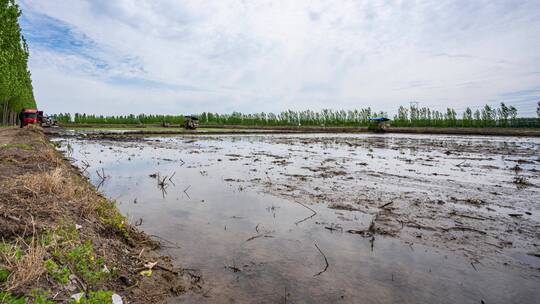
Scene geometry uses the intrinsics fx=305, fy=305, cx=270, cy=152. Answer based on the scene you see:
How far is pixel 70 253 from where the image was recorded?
12.0 feet

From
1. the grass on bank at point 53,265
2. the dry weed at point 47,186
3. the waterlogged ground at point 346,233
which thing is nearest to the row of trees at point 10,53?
the waterlogged ground at point 346,233

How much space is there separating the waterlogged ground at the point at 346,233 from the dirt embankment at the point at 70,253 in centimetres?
62

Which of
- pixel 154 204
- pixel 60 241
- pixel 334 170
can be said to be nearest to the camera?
pixel 60 241

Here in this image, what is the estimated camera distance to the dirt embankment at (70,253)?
306 cm

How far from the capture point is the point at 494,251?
5.42 m

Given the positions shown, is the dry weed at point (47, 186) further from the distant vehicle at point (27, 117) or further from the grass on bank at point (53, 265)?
the distant vehicle at point (27, 117)

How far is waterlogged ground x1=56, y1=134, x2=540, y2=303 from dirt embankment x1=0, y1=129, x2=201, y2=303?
624 mm

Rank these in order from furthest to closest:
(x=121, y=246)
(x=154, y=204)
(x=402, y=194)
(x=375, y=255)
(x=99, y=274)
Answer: (x=402, y=194) → (x=154, y=204) → (x=375, y=255) → (x=121, y=246) → (x=99, y=274)

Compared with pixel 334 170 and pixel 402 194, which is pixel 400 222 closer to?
pixel 402 194

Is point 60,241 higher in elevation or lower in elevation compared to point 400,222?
higher

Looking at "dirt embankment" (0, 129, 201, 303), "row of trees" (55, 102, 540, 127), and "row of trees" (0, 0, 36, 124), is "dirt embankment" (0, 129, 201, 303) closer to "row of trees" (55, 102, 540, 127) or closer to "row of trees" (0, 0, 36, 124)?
"row of trees" (0, 0, 36, 124)

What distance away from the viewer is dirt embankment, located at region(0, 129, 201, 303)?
120 inches

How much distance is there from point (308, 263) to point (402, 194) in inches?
230

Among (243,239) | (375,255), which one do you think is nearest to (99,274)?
(243,239)
